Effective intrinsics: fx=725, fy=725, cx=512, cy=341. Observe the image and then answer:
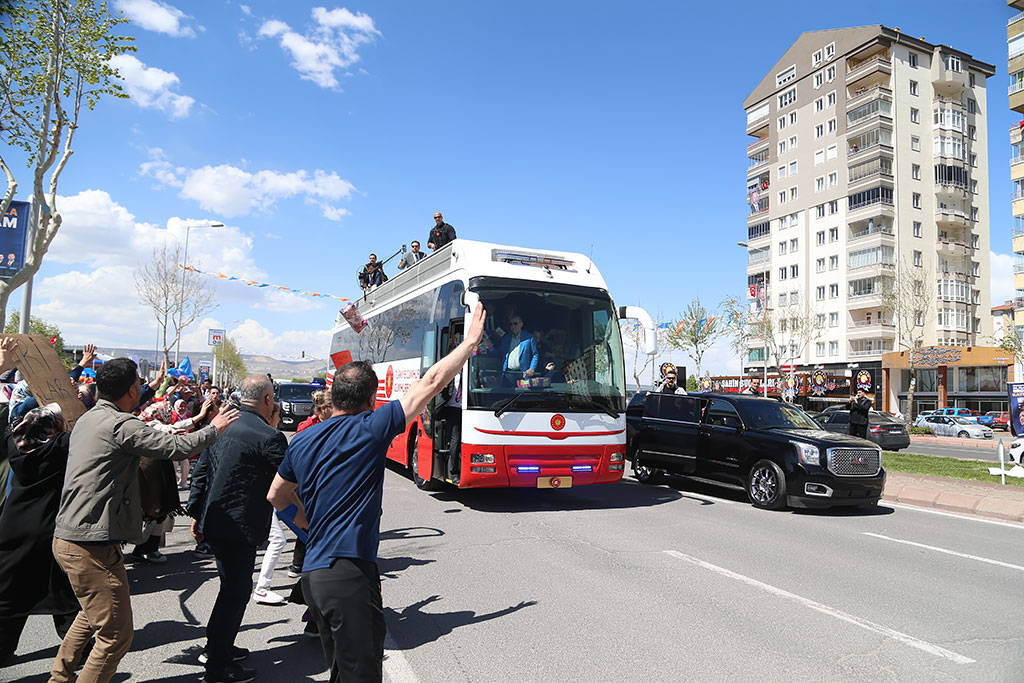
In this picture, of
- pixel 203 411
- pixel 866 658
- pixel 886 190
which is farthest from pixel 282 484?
pixel 886 190

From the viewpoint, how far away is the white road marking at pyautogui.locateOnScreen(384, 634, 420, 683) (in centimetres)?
439

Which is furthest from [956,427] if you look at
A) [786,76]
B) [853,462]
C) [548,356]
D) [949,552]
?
[786,76]

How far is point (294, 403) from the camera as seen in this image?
97.3ft

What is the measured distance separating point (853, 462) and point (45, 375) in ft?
33.6

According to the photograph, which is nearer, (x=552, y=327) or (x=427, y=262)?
(x=552, y=327)

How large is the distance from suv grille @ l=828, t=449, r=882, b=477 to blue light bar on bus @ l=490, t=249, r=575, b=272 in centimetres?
485

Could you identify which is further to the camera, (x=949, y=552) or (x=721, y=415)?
(x=721, y=415)

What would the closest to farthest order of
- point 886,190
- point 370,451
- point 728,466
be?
point 370,451 → point 728,466 → point 886,190

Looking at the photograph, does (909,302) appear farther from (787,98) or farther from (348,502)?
(348,502)

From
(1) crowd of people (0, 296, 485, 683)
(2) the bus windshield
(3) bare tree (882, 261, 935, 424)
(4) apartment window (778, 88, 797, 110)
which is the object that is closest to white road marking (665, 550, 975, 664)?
(2) the bus windshield

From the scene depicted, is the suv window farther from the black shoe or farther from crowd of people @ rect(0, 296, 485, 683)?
the black shoe

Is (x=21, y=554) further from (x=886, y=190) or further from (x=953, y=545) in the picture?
(x=886, y=190)

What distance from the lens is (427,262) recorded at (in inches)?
509

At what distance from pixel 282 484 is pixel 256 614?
2.71m
